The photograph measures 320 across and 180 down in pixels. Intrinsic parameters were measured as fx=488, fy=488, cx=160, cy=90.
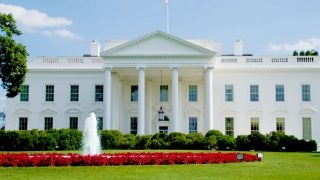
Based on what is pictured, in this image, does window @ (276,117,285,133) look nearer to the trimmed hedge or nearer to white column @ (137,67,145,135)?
the trimmed hedge

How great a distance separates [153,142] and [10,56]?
13.8 m

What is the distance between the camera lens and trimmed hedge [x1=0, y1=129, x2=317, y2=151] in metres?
37.6

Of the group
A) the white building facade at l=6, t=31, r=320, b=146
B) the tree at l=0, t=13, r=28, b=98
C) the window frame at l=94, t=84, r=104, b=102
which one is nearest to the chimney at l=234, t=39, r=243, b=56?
the white building facade at l=6, t=31, r=320, b=146

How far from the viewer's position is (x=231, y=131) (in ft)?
157

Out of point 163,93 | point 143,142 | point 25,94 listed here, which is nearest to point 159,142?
point 143,142

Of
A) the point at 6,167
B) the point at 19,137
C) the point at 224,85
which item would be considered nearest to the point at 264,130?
the point at 224,85

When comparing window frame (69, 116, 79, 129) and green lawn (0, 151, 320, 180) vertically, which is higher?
window frame (69, 116, 79, 129)

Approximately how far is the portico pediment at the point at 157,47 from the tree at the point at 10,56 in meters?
12.6

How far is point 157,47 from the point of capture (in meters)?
44.4

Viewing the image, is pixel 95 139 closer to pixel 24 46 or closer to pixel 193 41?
pixel 24 46

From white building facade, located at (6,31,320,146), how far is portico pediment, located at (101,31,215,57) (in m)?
1.57

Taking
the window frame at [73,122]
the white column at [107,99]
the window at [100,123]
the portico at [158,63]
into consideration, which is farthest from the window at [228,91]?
the window frame at [73,122]

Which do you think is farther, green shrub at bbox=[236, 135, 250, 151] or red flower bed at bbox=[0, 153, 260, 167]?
green shrub at bbox=[236, 135, 250, 151]

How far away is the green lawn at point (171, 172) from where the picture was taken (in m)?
16.2
